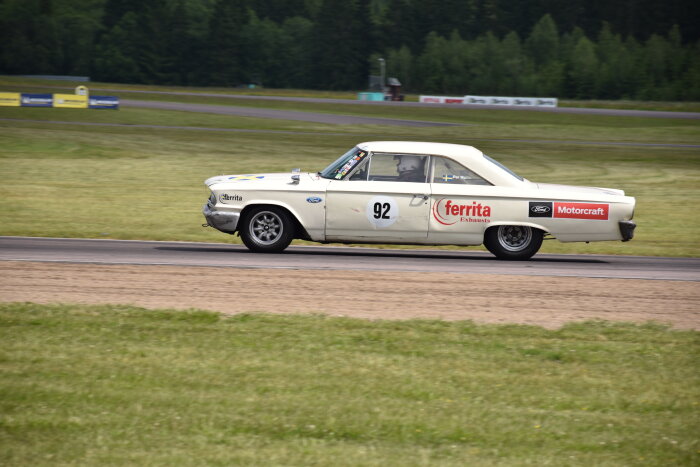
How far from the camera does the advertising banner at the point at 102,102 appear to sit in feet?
163

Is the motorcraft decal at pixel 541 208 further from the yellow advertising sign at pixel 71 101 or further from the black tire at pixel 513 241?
the yellow advertising sign at pixel 71 101

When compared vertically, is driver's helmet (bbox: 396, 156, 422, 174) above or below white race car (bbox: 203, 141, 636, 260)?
above

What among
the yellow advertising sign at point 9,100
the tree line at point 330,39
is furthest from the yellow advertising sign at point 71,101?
the tree line at point 330,39

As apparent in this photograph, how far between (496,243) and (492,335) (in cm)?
426

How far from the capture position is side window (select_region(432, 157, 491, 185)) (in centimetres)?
1158

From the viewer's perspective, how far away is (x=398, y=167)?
38.0ft

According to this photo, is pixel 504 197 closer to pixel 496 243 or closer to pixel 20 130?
pixel 496 243

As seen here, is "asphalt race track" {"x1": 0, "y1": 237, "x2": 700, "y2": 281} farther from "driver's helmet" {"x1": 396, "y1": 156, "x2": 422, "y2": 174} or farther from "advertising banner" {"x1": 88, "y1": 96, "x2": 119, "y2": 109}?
"advertising banner" {"x1": 88, "y1": 96, "x2": 119, "y2": 109}

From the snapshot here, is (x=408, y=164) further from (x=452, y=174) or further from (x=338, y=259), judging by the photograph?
(x=338, y=259)

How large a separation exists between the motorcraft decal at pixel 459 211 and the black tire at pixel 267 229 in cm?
200

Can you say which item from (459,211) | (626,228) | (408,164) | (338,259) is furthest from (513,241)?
(338,259)

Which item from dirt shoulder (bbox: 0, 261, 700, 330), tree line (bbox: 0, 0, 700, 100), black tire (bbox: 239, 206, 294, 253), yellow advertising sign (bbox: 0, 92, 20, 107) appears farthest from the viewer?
tree line (bbox: 0, 0, 700, 100)

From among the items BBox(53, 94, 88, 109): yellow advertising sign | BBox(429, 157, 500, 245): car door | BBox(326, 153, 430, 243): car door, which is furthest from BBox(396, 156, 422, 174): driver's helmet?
BBox(53, 94, 88, 109): yellow advertising sign

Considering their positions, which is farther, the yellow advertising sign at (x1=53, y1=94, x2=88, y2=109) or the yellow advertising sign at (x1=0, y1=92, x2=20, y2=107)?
the yellow advertising sign at (x1=53, y1=94, x2=88, y2=109)
